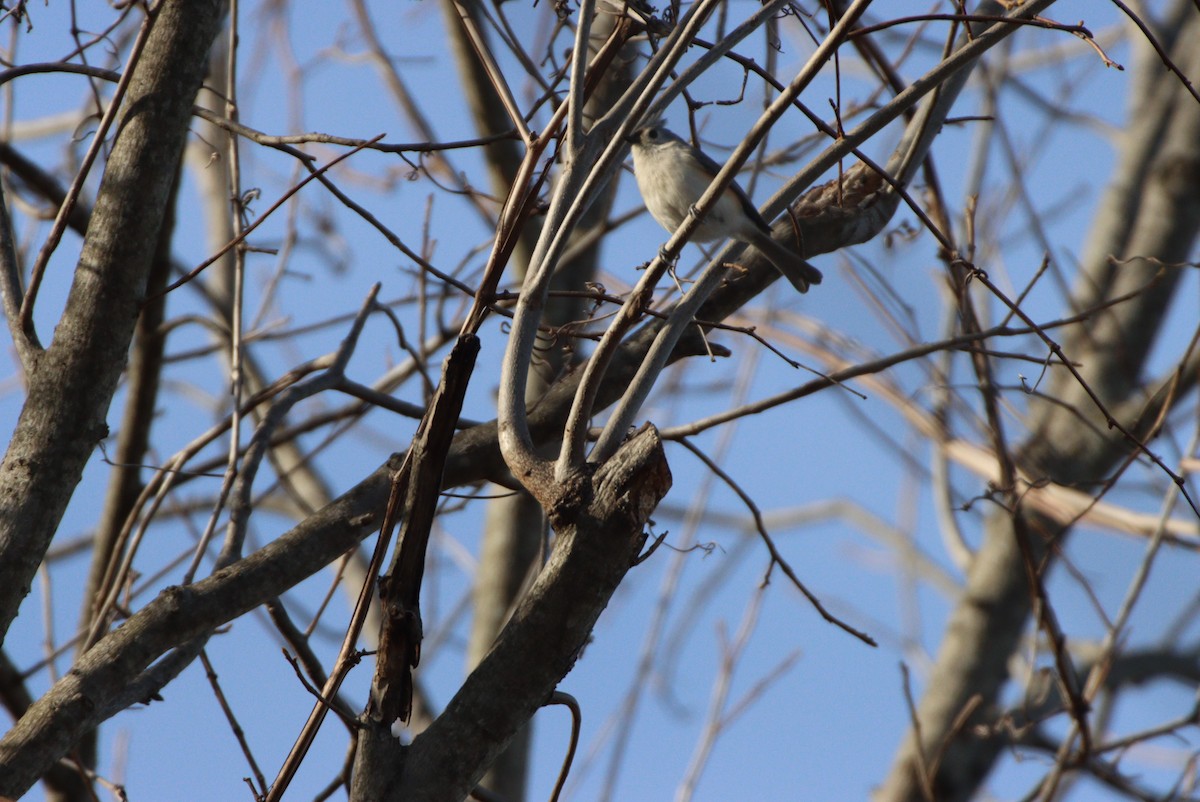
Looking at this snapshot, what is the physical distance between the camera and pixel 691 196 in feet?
9.43

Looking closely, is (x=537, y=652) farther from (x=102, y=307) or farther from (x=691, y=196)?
(x=691, y=196)

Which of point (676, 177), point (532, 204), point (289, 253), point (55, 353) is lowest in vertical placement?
point (55, 353)

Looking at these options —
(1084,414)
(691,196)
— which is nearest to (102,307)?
(691,196)

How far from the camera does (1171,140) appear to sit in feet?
18.8

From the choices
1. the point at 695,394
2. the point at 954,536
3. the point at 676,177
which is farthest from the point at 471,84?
the point at 954,536

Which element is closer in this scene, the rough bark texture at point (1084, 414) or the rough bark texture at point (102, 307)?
Result: the rough bark texture at point (102, 307)

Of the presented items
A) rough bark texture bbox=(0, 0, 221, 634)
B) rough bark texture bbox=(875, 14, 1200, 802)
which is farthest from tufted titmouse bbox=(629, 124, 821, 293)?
rough bark texture bbox=(875, 14, 1200, 802)

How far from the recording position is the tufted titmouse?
2.57m

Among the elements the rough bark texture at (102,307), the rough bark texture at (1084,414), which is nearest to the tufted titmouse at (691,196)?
the rough bark texture at (102,307)

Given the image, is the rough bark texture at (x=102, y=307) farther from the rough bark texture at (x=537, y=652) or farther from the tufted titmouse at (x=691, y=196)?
the tufted titmouse at (x=691, y=196)

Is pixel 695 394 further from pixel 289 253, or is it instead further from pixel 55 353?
pixel 55 353

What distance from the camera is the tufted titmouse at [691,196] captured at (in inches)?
101

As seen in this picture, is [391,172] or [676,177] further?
[391,172]

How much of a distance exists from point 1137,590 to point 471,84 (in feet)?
9.38
